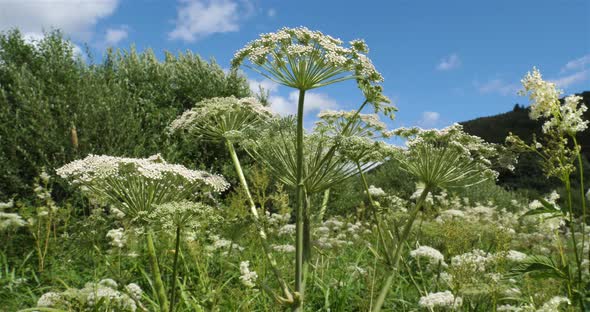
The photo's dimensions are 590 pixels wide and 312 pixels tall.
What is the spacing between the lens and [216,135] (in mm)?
4477

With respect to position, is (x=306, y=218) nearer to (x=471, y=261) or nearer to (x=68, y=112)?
(x=471, y=261)

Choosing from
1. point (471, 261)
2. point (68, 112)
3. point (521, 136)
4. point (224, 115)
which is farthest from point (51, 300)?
point (521, 136)

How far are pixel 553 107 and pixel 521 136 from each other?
62.9 ft

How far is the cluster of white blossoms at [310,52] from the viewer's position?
3.14 m

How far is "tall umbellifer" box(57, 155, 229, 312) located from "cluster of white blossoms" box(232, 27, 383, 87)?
0.83m

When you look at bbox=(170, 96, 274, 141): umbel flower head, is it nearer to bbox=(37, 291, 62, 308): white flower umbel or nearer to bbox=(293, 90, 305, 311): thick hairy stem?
bbox=(293, 90, 305, 311): thick hairy stem

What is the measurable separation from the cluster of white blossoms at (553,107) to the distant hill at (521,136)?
55.5 feet

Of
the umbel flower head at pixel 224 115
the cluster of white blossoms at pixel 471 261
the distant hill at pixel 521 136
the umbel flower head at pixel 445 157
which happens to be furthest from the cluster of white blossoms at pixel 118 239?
the distant hill at pixel 521 136

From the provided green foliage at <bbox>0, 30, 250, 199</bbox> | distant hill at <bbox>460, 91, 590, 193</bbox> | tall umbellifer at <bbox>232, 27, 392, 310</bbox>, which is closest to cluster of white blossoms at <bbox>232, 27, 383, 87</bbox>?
tall umbellifer at <bbox>232, 27, 392, 310</bbox>

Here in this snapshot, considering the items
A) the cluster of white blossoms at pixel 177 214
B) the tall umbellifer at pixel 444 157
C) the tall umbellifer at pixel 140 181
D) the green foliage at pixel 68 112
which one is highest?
the green foliage at pixel 68 112

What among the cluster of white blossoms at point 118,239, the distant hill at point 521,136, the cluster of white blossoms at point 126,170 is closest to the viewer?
the cluster of white blossoms at point 126,170

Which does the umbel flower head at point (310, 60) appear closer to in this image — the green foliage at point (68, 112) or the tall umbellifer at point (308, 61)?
the tall umbellifer at point (308, 61)

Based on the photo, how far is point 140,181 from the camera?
3324 millimetres

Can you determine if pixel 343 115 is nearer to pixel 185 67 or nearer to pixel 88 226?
pixel 88 226
